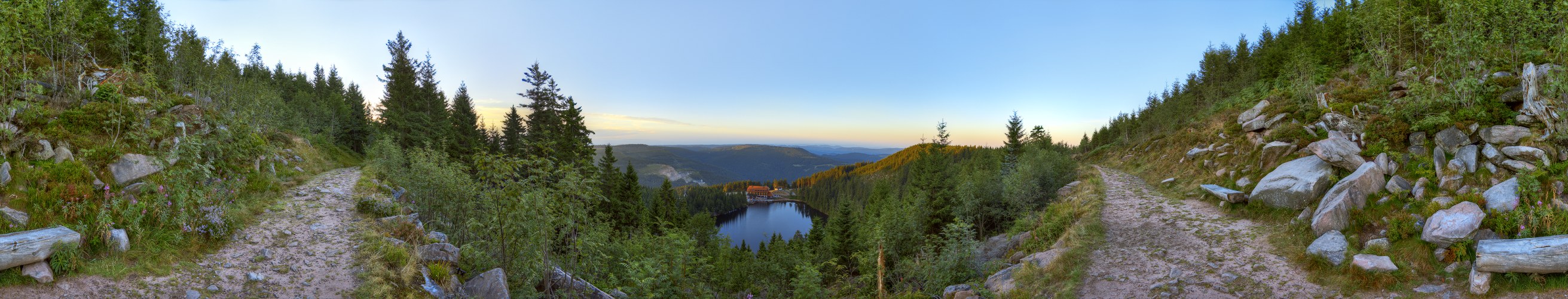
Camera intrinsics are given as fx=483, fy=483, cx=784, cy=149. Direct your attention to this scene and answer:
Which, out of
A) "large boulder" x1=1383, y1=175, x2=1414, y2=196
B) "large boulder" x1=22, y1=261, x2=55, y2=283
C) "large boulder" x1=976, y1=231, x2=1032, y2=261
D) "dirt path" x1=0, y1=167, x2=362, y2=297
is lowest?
"large boulder" x1=976, y1=231, x2=1032, y2=261

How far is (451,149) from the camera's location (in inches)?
1204

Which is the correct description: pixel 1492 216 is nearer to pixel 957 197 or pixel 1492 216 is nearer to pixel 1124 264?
pixel 1124 264

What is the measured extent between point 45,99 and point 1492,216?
89.4ft

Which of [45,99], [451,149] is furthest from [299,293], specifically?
[451,149]

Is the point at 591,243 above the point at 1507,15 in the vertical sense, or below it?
below

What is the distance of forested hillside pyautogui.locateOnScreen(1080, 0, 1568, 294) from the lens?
696cm

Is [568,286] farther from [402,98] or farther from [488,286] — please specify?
[402,98]

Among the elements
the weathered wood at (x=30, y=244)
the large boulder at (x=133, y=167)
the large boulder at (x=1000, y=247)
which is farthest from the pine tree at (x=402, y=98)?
the large boulder at (x=1000, y=247)

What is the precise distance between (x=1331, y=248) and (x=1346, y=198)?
1.84 m

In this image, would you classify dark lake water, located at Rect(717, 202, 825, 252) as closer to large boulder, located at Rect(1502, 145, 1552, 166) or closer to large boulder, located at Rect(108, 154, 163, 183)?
large boulder, located at Rect(108, 154, 163, 183)

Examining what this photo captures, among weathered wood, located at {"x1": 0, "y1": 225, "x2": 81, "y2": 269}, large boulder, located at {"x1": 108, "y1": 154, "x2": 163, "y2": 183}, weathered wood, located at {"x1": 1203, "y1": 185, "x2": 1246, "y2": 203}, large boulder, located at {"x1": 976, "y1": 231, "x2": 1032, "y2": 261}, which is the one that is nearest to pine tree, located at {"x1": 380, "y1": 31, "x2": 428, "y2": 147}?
large boulder, located at {"x1": 108, "y1": 154, "x2": 163, "y2": 183}

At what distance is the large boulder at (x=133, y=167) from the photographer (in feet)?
30.6

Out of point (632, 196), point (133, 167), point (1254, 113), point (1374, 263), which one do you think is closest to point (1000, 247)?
point (1374, 263)

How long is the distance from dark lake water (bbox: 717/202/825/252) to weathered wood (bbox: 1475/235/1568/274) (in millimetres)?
80068
